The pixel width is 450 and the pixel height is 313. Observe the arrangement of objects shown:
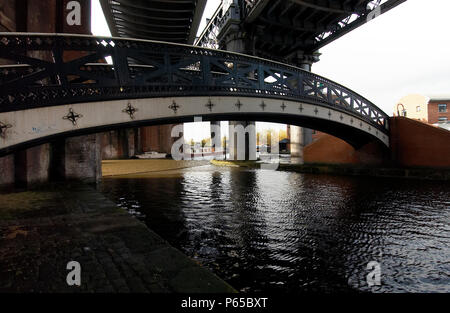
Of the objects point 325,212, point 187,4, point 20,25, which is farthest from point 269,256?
point 187,4

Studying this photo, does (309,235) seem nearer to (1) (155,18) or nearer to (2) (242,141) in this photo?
(2) (242,141)

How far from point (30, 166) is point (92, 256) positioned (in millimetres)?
8512

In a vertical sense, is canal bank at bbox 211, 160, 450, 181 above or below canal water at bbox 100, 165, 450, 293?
above

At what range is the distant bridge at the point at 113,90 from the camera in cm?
589

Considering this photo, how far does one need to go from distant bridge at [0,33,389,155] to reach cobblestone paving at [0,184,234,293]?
237 cm

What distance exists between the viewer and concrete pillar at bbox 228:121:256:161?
25.1m

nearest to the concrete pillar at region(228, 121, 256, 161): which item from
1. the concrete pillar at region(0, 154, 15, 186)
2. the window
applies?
the concrete pillar at region(0, 154, 15, 186)

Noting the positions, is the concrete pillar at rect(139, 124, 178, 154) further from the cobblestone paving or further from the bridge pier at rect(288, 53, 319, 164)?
the cobblestone paving

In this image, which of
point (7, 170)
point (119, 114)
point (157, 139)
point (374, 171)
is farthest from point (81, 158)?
point (157, 139)

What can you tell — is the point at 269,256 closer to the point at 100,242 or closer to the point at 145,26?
the point at 100,242

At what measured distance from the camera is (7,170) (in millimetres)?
8828

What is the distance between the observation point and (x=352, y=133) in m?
17.4

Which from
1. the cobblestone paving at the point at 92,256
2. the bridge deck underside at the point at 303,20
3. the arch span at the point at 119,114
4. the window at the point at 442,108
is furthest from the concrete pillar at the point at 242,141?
the window at the point at 442,108
